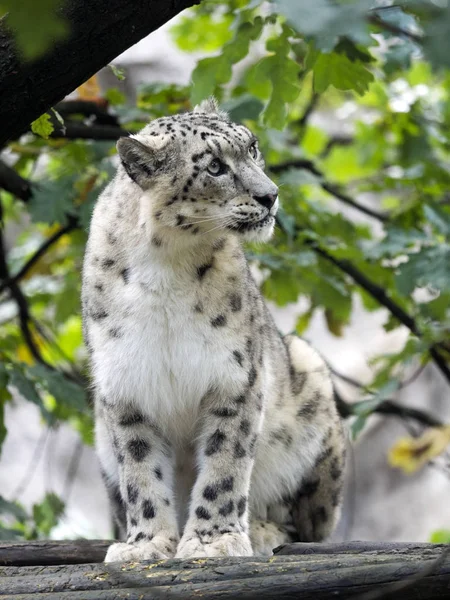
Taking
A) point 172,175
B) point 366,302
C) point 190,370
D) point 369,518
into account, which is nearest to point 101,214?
point 172,175

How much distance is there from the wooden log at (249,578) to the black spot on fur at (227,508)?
0.87 meters

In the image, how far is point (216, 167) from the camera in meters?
4.31

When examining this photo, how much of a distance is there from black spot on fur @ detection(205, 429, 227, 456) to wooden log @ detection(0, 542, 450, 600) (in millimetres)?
956

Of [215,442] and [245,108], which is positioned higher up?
[245,108]

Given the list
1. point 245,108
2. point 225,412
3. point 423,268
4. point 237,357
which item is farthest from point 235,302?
point 245,108

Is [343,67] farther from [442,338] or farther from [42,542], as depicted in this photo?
[42,542]

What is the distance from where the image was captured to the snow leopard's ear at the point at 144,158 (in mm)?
4324

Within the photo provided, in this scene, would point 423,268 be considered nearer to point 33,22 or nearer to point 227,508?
point 227,508

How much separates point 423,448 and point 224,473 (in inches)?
164

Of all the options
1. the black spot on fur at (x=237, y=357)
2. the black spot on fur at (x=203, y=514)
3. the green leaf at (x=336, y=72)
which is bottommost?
the black spot on fur at (x=203, y=514)

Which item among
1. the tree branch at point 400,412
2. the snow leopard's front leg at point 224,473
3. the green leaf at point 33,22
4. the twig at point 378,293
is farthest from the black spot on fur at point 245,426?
the green leaf at point 33,22

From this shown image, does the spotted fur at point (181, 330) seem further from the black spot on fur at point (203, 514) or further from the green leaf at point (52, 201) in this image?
the green leaf at point (52, 201)

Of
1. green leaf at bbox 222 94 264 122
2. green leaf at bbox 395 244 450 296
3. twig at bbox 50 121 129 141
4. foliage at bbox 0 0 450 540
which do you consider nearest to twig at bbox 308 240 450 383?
foliage at bbox 0 0 450 540

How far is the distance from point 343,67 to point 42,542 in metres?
2.81
